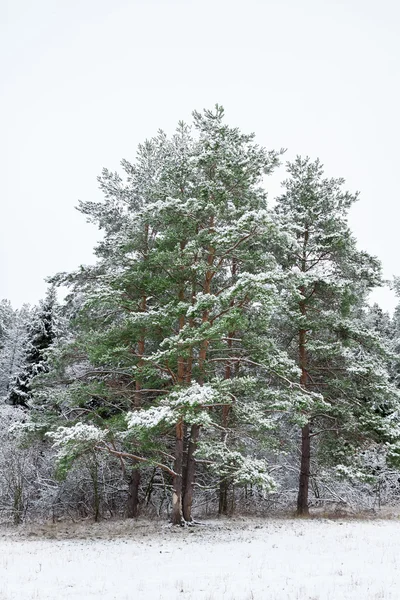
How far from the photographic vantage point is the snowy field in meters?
6.66

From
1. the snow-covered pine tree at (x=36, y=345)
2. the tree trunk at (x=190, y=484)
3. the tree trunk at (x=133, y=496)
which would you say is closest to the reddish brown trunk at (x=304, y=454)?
the tree trunk at (x=190, y=484)

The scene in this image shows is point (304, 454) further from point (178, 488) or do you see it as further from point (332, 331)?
point (178, 488)

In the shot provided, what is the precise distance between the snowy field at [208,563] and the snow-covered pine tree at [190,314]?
71.4 inches

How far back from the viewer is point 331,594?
20.5 ft

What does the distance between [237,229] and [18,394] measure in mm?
24231

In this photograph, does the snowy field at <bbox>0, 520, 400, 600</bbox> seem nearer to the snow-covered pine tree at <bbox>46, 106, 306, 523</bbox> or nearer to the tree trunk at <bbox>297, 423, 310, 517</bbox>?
the snow-covered pine tree at <bbox>46, 106, 306, 523</bbox>

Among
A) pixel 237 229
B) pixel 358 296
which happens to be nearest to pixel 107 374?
pixel 237 229

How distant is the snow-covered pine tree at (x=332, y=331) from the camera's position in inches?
645

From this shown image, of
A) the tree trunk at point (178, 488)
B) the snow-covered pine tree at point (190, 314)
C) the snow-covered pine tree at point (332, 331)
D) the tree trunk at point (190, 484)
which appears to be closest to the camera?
the snow-covered pine tree at point (190, 314)

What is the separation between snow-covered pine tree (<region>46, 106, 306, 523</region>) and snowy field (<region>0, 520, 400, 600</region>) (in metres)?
1.81

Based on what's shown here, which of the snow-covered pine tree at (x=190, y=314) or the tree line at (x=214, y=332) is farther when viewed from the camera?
the tree line at (x=214, y=332)

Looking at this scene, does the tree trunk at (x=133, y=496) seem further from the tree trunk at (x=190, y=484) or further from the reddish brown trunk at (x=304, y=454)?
the reddish brown trunk at (x=304, y=454)

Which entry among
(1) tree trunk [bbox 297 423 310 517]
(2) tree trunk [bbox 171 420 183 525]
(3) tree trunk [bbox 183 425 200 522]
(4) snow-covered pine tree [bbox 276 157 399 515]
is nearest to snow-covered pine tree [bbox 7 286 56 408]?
(3) tree trunk [bbox 183 425 200 522]

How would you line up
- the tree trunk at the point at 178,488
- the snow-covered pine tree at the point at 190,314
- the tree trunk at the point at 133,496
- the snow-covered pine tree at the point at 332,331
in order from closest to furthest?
the snow-covered pine tree at the point at 190,314
the tree trunk at the point at 178,488
the snow-covered pine tree at the point at 332,331
the tree trunk at the point at 133,496
